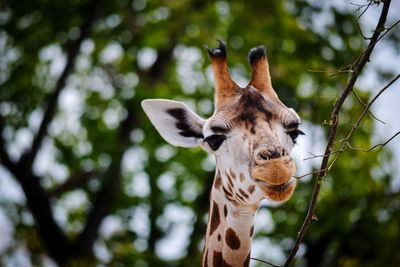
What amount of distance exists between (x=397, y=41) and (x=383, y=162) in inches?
98.9

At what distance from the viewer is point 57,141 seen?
52.2 feet

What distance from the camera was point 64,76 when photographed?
12.6 metres

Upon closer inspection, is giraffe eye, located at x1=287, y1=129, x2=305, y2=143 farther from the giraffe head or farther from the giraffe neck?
the giraffe neck

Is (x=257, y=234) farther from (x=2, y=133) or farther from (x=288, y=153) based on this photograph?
(x=288, y=153)

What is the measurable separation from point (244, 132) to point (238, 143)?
7cm

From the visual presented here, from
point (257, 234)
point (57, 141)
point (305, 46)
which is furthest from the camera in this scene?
point (57, 141)

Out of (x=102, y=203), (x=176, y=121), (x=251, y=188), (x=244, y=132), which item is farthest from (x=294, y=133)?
(x=102, y=203)

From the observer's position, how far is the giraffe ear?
4969 millimetres

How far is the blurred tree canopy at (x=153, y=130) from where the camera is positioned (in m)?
12.8

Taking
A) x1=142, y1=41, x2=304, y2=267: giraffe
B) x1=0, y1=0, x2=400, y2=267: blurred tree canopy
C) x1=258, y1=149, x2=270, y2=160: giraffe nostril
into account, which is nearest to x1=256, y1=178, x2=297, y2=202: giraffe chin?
x1=142, y1=41, x2=304, y2=267: giraffe

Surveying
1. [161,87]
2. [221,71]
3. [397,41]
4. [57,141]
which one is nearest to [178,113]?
[221,71]

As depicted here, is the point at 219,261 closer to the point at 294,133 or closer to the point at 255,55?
the point at 294,133

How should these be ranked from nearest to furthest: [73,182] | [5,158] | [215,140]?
[215,140] → [5,158] → [73,182]

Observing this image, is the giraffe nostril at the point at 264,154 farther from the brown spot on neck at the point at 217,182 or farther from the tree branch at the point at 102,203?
the tree branch at the point at 102,203
